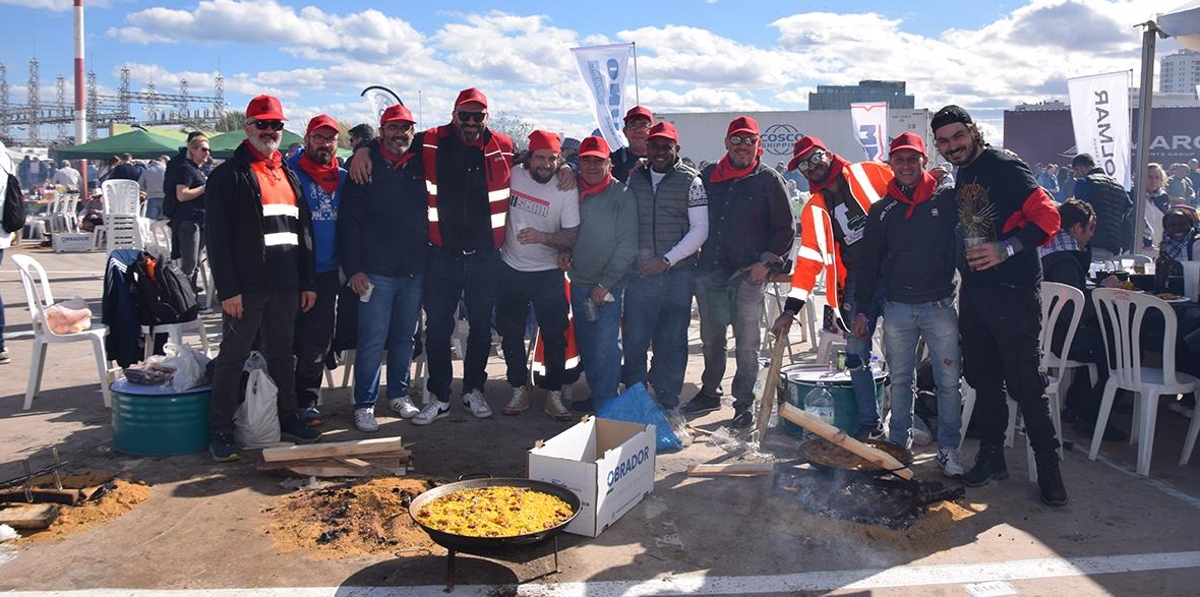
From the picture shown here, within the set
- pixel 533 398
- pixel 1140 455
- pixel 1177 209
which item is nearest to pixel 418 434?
pixel 533 398

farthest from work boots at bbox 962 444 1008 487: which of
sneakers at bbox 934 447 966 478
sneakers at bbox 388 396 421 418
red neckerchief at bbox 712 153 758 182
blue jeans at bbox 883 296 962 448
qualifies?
sneakers at bbox 388 396 421 418

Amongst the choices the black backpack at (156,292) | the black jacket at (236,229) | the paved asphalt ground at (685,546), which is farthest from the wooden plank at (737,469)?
the black backpack at (156,292)

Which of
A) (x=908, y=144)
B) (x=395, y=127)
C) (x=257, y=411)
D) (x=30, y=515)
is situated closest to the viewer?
(x=30, y=515)

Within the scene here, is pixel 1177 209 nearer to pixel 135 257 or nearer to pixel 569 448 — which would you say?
pixel 569 448

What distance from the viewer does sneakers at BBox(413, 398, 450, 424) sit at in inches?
253

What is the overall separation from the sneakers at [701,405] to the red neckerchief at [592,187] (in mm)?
1857

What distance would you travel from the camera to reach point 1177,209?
8359 mm

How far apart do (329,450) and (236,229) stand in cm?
146

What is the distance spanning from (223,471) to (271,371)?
2.55ft

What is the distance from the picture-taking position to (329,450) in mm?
5191

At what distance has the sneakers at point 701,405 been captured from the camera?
6914mm

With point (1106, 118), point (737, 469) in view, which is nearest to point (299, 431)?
point (737, 469)

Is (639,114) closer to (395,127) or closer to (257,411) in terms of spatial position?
(395,127)

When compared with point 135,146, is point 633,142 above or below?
below
